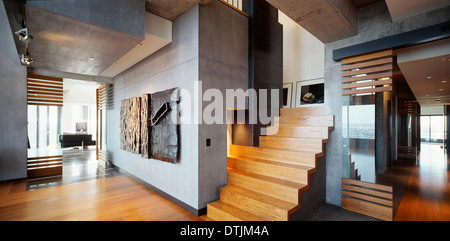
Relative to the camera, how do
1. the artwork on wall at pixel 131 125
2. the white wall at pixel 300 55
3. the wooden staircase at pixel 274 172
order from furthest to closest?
the white wall at pixel 300 55, the artwork on wall at pixel 131 125, the wooden staircase at pixel 274 172

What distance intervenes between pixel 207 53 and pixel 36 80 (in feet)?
17.9

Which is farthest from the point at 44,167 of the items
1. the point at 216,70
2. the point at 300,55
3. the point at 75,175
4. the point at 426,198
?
the point at 426,198

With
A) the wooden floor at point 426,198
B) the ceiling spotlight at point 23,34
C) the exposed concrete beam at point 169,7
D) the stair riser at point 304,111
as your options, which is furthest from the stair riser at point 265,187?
the ceiling spotlight at point 23,34

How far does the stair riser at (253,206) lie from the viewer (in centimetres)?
268

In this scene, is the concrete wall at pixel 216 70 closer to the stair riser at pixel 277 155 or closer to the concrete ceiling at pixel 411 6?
the stair riser at pixel 277 155

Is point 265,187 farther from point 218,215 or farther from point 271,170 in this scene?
point 218,215

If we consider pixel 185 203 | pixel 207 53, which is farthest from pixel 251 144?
pixel 207 53

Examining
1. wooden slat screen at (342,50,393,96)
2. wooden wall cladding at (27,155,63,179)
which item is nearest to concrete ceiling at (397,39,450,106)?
wooden slat screen at (342,50,393,96)

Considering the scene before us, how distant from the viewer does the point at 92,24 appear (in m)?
2.70

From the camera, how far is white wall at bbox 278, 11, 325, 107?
244 inches

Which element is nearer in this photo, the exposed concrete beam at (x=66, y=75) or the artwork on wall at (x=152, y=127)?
the artwork on wall at (x=152, y=127)

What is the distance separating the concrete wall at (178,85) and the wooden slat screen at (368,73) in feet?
8.57

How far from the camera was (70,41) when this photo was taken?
3248 millimetres

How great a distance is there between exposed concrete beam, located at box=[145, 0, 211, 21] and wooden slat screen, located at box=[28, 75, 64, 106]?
4529 mm
